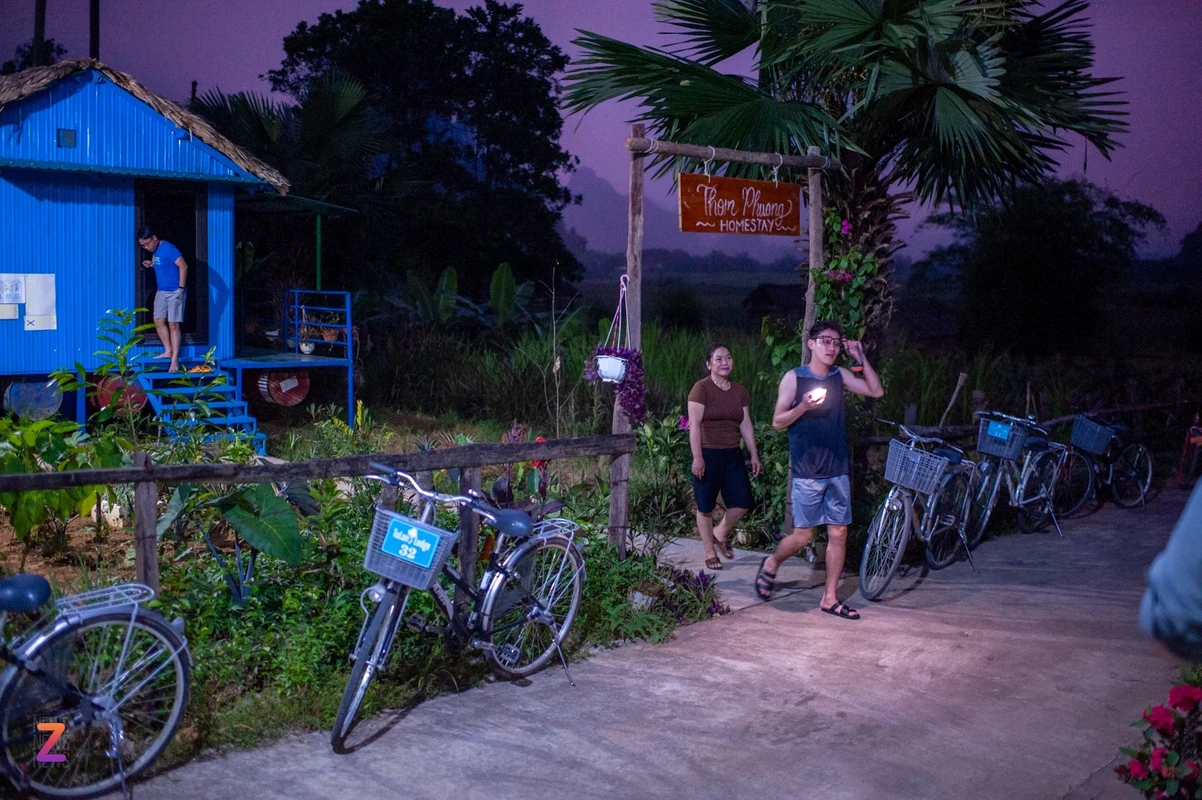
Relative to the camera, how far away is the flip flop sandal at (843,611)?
7102mm

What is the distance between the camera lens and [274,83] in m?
30.8

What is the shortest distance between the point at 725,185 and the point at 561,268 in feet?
76.6

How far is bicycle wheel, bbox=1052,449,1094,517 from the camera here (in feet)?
35.4

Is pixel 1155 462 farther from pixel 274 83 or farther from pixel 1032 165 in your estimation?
pixel 274 83

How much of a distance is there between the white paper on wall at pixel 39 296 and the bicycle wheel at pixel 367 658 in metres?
9.47

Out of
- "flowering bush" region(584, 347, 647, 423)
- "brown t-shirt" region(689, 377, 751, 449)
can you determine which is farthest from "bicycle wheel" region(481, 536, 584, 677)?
"brown t-shirt" region(689, 377, 751, 449)

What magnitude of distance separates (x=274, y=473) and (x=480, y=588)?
1.15m

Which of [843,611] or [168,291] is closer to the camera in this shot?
[843,611]

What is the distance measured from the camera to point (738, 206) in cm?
796

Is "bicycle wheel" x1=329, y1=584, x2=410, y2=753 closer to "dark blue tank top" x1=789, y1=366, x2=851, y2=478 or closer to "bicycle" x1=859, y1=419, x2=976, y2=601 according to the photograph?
"dark blue tank top" x1=789, y1=366, x2=851, y2=478

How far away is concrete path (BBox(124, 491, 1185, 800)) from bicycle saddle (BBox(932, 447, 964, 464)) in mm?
1301

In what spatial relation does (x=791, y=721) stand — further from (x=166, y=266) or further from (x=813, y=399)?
(x=166, y=266)

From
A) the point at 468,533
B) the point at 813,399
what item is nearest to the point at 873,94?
the point at 813,399

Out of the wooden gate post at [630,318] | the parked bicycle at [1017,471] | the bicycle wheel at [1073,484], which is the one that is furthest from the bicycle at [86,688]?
the bicycle wheel at [1073,484]
